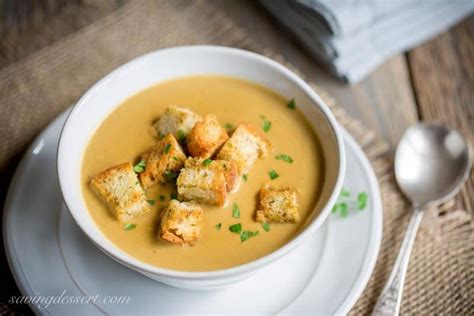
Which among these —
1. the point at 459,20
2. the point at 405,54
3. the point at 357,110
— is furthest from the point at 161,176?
the point at 459,20

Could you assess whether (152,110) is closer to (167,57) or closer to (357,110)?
(167,57)

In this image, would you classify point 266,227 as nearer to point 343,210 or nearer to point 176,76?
point 343,210

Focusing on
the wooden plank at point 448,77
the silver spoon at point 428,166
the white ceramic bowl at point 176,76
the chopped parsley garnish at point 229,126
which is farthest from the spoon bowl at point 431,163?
the chopped parsley garnish at point 229,126

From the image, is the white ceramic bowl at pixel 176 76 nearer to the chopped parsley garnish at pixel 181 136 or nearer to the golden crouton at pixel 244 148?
the golden crouton at pixel 244 148

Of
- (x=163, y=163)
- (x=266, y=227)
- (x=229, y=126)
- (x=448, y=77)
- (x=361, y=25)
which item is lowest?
(x=448, y=77)

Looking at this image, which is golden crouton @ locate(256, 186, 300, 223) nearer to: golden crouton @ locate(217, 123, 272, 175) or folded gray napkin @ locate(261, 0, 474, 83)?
golden crouton @ locate(217, 123, 272, 175)

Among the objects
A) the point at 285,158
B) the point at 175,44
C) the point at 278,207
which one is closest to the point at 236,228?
the point at 278,207
